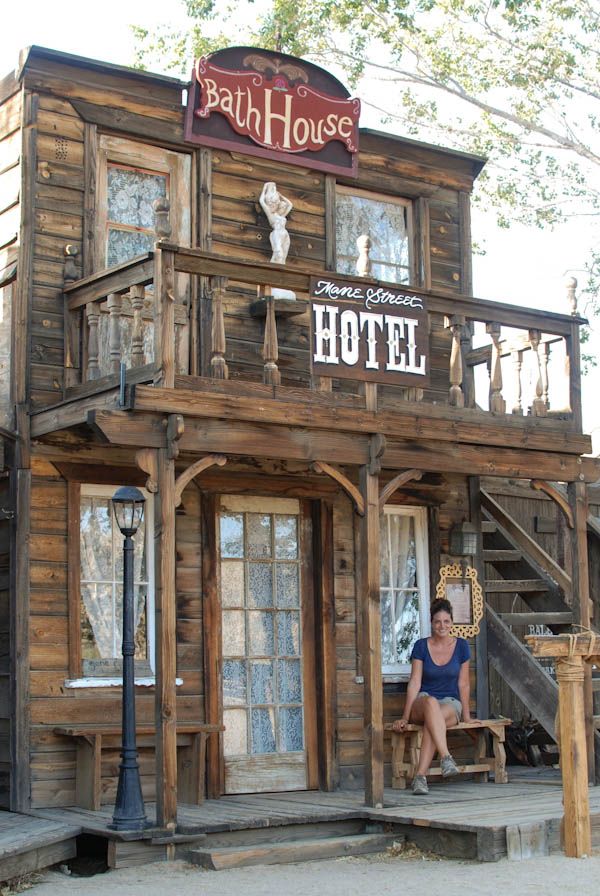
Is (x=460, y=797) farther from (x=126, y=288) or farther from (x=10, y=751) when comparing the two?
(x=126, y=288)

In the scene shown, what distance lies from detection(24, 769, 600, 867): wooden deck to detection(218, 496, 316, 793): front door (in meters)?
0.61

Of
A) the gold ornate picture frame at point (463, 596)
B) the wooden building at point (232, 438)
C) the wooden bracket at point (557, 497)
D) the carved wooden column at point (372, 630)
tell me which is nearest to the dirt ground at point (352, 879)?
the wooden building at point (232, 438)

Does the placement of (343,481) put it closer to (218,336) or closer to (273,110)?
(218,336)

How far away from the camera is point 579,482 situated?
37.9 ft

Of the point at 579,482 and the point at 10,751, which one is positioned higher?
the point at 579,482

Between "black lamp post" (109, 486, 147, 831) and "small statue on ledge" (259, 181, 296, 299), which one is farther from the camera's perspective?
"small statue on ledge" (259, 181, 296, 299)

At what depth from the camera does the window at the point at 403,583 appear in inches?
477

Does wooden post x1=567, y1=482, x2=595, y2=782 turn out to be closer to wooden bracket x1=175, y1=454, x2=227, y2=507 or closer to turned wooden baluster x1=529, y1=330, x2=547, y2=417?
turned wooden baluster x1=529, y1=330, x2=547, y2=417

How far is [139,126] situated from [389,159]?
2655 millimetres

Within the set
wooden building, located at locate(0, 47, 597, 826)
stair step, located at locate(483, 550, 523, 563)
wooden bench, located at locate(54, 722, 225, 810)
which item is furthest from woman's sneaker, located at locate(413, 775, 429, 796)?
stair step, located at locate(483, 550, 523, 563)

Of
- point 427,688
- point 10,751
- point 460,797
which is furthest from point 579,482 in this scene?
point 10,751

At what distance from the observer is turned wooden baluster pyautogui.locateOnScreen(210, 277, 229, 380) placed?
9.52 meters

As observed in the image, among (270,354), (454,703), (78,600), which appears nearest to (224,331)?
(270,354)

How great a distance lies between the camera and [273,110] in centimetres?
1192
